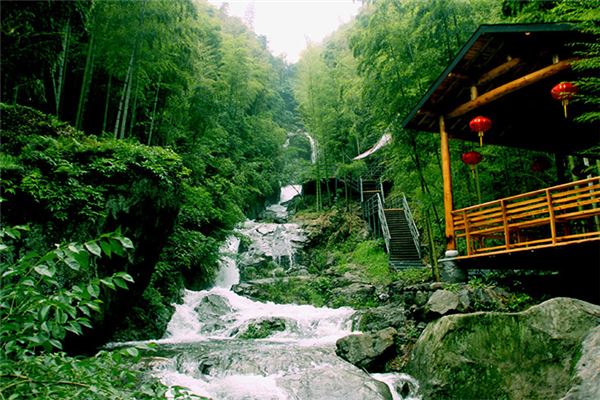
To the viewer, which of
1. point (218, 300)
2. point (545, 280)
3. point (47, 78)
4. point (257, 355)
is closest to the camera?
point (545, 280)

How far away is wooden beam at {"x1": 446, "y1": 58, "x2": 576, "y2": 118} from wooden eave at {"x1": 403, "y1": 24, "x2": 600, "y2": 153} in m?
0.02

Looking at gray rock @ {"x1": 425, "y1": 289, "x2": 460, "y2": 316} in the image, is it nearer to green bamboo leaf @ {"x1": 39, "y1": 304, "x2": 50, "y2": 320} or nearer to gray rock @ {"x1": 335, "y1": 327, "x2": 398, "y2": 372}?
gray rock @ {"x1": 335, "y1": 327, "x2": 398, "y2": 372}

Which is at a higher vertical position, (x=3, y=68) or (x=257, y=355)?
(x=3, y=68)

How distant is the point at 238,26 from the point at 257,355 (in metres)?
31.3

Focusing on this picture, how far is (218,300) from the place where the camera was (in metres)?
11.5

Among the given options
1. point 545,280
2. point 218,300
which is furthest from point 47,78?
point 545,280

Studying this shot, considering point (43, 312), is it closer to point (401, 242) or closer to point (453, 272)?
point (453, 272)

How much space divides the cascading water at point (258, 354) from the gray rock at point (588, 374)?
2.41 meters

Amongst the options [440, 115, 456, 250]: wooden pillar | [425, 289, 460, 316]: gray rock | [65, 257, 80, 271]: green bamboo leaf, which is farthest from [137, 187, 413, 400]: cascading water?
[440, 115, 456, 250]: wooden pillar

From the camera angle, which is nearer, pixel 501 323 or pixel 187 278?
→ pixel 501 323

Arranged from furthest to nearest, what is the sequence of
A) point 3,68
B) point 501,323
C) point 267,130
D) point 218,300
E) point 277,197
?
point 277,197
point 267,130
point 218,300
point 3,68
point 501,323

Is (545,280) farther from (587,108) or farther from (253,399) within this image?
(253,399)

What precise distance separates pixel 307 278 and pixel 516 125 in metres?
8.82

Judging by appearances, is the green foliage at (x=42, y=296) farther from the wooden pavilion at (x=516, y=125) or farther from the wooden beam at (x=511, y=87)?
the wooden beam at (x=511, y=87)
